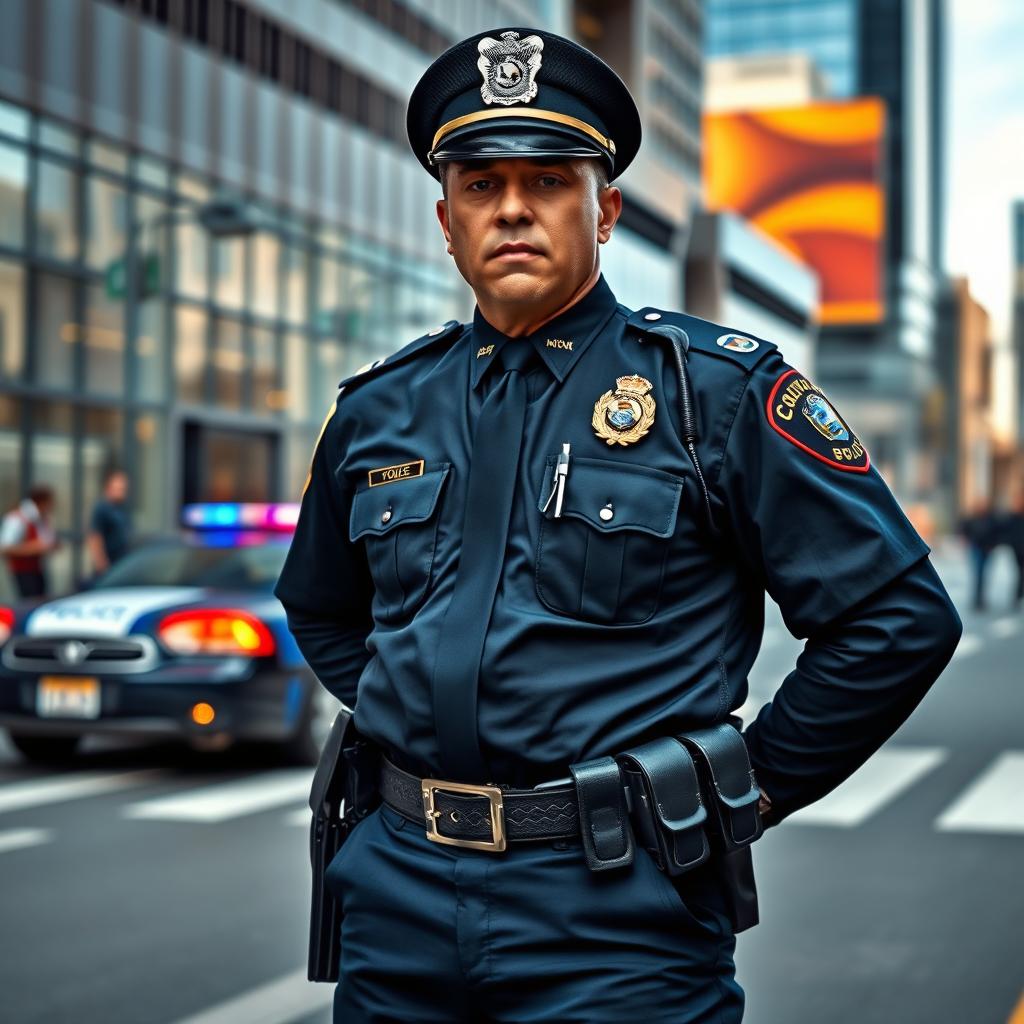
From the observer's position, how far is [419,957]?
225cm

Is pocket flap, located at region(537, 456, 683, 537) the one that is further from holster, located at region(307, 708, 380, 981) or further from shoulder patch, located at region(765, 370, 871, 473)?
holster, located at region(307, 708, 380, 981)

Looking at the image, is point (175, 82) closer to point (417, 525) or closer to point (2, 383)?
point (2, 383)

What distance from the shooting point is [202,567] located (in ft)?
31.0

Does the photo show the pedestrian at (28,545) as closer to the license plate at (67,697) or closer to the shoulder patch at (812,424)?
the license plate at (67,697)

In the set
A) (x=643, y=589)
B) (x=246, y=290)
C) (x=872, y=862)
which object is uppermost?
(x=246, y=290)

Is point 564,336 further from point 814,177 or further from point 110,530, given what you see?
point 814,177

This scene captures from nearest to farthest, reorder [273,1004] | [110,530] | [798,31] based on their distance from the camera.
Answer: [273,1004] < [110,530] < [798,31]

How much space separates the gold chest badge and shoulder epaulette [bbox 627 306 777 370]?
4.0 inches

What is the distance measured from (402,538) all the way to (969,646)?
16968mm

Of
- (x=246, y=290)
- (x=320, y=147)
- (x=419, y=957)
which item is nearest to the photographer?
(x=419, y=957)

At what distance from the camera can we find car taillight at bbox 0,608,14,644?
9.08 meters

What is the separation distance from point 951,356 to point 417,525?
144 metres

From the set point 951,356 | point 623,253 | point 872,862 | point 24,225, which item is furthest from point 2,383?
point 951,356

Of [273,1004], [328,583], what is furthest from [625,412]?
[273,1004]
